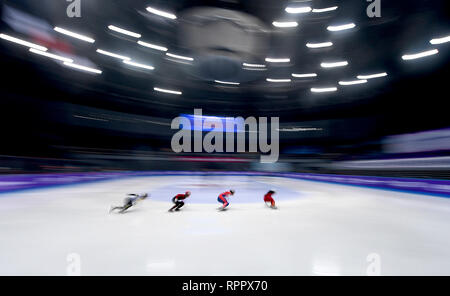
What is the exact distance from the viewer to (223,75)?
9.84 m

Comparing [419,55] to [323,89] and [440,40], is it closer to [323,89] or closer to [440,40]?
[440,40]

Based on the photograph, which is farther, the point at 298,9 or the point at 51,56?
the point at 51,56

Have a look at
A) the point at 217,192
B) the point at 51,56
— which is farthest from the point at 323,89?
the point at 51,56

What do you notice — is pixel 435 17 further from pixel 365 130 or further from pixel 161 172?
pixel 161 172

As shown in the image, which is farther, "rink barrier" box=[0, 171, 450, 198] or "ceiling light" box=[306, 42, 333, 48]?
"ceiling light" box=[306, 42, 333, 48]

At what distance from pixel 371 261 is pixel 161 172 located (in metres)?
15.4

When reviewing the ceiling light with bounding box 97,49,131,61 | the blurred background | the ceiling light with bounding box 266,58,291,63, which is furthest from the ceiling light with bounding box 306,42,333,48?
the ceiling light with bounding box 97,49,131,61

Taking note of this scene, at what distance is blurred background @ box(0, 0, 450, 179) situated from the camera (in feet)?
23.7

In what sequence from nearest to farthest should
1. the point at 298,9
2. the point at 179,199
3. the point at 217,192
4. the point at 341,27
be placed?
the point at 179,199 → the point at 217,192 → the point at 298,9 → the point at 341,27

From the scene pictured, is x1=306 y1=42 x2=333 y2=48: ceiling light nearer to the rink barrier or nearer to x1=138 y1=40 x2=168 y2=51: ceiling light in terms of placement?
the rink barrier

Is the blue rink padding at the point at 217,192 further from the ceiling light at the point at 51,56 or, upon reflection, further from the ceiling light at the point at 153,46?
the ceiling light at the point at 51,56

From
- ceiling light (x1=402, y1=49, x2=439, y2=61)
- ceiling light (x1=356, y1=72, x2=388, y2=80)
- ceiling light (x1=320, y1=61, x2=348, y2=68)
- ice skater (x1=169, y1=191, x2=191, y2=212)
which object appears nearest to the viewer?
ice skater (x1=169, y1=191, x2=191, y2=212)

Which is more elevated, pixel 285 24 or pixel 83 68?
pixel 285 24

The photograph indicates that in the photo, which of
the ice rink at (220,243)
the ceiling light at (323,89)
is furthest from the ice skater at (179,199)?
the ceiling light at (323,89)
